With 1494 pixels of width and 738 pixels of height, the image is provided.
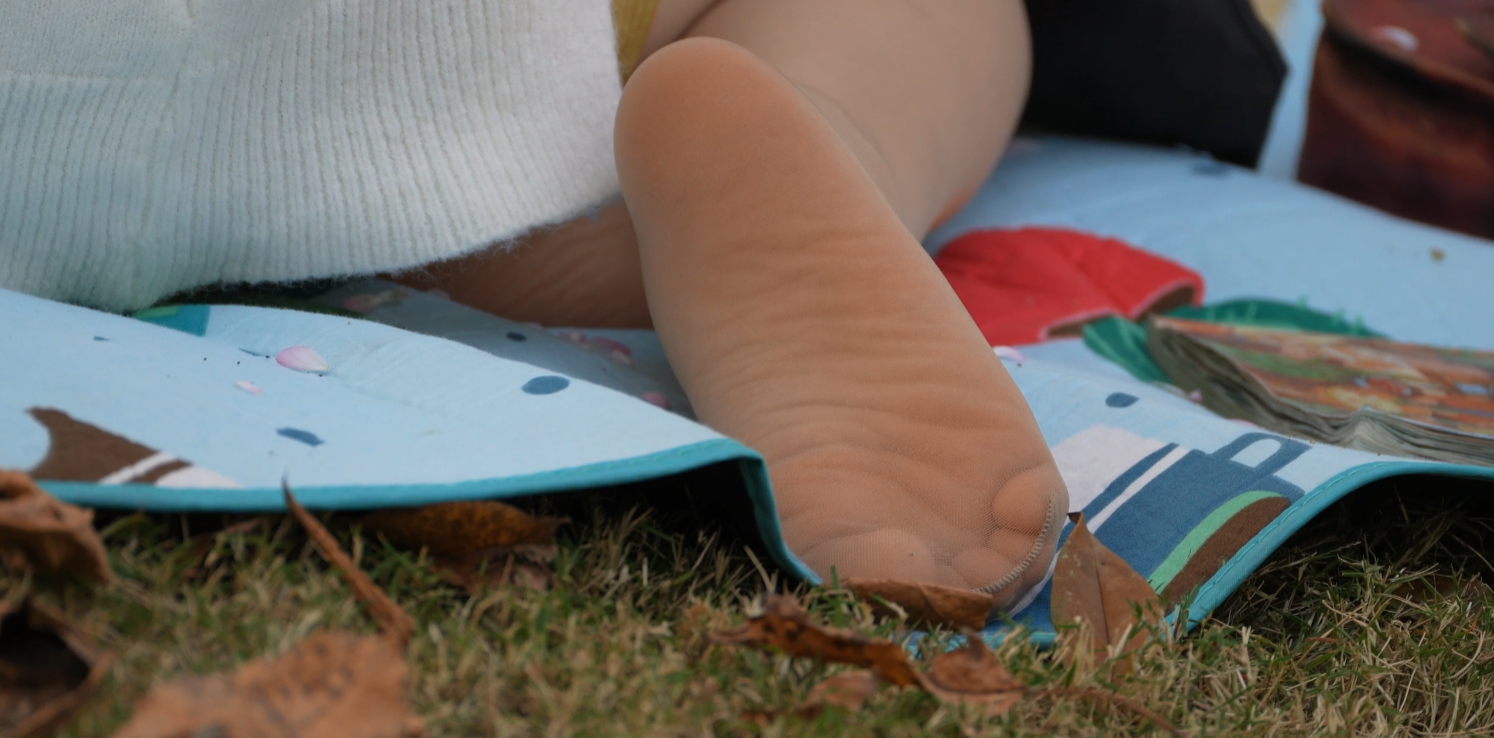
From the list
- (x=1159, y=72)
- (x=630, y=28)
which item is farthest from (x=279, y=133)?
(x=1159, y=72)

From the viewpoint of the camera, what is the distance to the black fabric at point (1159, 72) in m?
1.42

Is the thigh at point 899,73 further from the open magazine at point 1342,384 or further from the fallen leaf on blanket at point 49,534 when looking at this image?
the fallen leaf on blanket at point 49,534

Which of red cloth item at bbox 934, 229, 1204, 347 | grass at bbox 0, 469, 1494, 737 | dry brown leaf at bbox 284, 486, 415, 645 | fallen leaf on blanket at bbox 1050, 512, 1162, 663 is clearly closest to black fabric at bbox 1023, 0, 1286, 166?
red cloth item at bbox 934, 229, 1204, 347

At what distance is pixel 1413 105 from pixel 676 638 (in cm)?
127

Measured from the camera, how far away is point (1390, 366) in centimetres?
106

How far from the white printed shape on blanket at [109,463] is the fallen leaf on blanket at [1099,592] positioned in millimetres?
440

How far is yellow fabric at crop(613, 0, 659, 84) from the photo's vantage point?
896 millimetres

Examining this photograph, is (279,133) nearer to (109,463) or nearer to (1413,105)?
(109,463)

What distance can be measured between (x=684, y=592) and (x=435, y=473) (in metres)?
0.15

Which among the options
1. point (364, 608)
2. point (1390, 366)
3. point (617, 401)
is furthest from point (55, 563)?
point (1390, 366)

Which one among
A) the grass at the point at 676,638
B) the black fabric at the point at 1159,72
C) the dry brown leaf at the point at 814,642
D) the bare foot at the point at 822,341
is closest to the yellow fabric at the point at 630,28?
the bare foot at the point at 822,341

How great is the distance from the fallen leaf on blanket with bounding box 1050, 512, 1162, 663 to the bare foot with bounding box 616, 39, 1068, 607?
2 cm

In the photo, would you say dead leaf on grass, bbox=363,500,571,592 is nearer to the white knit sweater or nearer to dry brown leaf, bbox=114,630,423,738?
dry brown leaf, bbox=114,630,423,738

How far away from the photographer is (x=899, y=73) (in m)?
0.99
